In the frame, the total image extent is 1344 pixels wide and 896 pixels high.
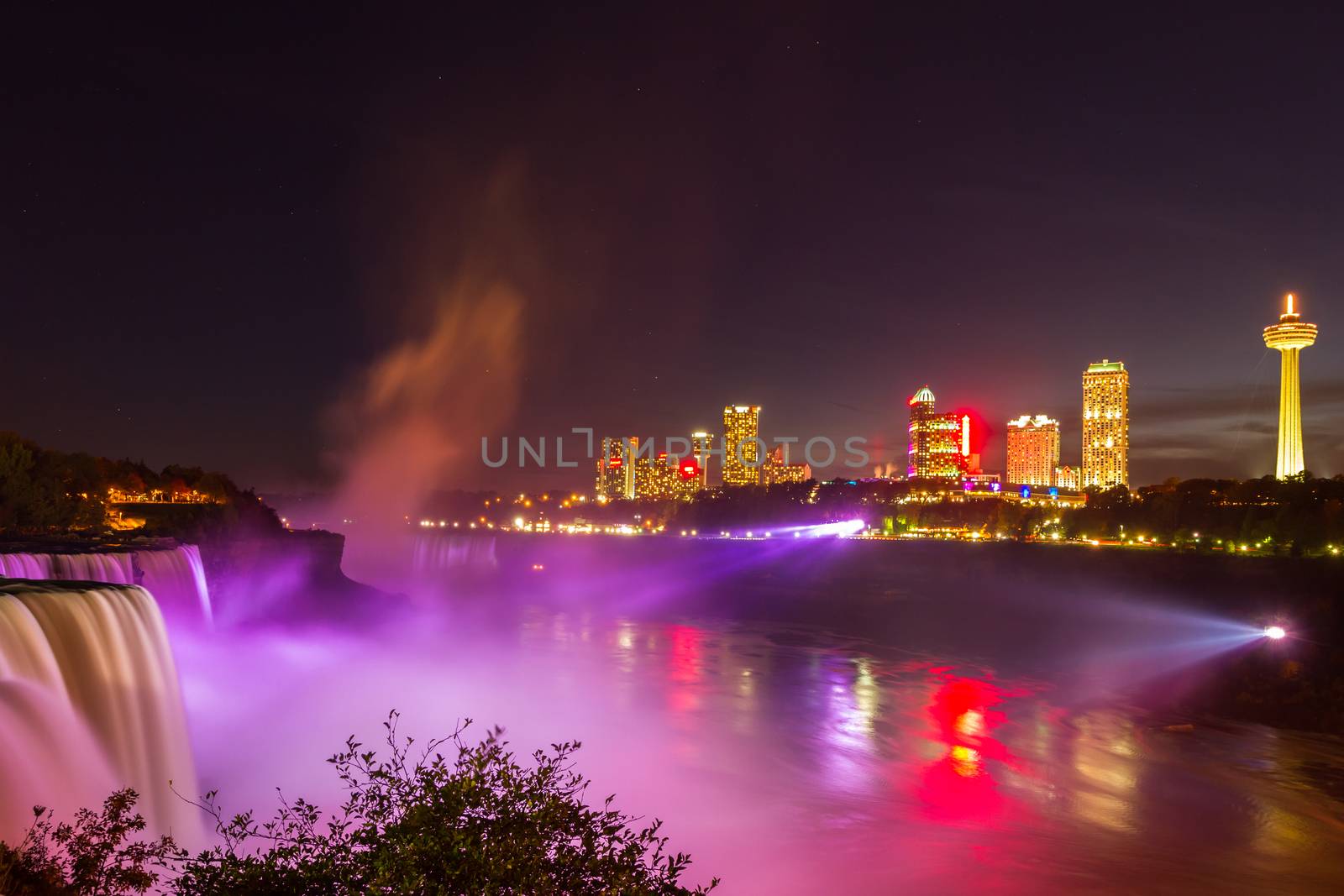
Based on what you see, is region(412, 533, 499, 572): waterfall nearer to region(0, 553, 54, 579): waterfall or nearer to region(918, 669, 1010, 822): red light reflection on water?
region(918, 669, 1010, 822): red light reflection on water

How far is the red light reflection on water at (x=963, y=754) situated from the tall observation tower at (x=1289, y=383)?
5207 inches

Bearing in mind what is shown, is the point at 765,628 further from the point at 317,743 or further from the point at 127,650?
the point at 127,650

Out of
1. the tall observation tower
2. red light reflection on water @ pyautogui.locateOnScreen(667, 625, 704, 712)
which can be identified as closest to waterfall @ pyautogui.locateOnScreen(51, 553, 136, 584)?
red light reflection on water @ pyautogui.locateOnScreen(667, 625, 704, 712)

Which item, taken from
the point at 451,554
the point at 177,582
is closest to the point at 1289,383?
the point at 451,554

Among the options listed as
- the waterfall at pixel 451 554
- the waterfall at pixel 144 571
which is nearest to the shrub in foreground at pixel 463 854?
the waterfall at pixel 144 571

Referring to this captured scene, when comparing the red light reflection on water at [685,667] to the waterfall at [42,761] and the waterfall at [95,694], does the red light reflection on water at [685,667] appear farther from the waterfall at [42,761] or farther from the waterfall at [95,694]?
the waterfall at [42,761]

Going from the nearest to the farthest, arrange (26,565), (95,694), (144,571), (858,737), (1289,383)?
(95,694) < (26,565) < (144,571) < (858,737) < (1289,383)

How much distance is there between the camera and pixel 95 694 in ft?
50.8

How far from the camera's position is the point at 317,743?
24750 millimetres

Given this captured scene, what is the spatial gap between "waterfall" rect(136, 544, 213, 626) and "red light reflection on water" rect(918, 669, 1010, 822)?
2273cm

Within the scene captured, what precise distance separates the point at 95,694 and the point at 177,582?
575 inches

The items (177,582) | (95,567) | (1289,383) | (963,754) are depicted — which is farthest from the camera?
(1289,383)

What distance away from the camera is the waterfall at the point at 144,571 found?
A: 21.0 metres

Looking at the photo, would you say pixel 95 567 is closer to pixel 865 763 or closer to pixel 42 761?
pixel 42 761
